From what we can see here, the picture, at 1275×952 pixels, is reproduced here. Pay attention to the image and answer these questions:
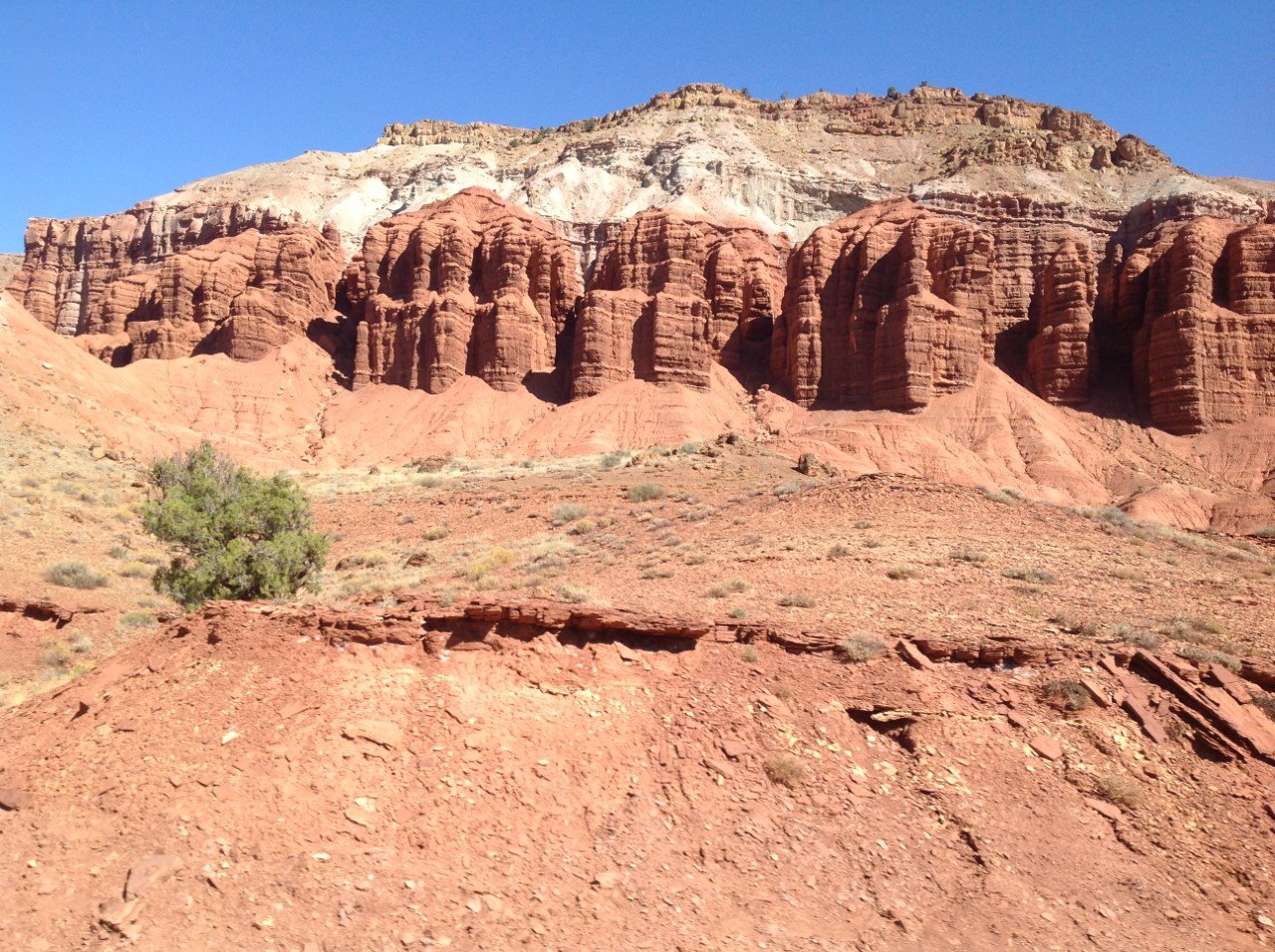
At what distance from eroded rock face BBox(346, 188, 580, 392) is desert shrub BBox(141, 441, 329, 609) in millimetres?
42669

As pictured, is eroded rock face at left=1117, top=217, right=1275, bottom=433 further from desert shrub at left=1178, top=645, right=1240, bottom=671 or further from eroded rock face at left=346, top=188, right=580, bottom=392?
desert shrub at left=1178, top=645, right=1240, bottom=671

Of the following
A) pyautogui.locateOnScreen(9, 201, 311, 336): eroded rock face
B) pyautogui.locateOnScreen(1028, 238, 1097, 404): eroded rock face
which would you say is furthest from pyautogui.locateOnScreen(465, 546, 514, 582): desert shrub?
pyautogui.locateOnScreen(9, 201, 311, 336): eroded rock face

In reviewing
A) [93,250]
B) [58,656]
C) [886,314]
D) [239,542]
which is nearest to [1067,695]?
[239,542]

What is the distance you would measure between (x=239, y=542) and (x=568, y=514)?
40.6ft

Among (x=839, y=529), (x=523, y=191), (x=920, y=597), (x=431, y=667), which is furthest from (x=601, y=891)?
(x=523, y=191)

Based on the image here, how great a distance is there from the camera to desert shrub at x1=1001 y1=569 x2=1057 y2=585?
14.0 meters

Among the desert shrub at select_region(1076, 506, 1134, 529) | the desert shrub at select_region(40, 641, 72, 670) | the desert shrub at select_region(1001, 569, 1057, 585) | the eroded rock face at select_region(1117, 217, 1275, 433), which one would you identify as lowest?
the desert shrub at select_region(40, 641, 72, 670)

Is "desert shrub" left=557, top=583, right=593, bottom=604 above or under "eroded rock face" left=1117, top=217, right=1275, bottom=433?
under

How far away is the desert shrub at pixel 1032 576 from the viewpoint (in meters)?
14.0

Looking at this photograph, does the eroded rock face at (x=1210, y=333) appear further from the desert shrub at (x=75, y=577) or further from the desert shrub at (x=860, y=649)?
the desert shrub at (x=75, y=577)

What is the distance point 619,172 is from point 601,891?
98142mm

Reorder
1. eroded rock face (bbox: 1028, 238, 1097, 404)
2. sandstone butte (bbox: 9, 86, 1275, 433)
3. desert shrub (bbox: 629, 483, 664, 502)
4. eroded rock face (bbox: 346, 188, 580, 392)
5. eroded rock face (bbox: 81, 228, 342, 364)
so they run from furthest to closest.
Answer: eroded rock face (bbox: 81, 228, 342, 364) → eroded rock face (bbox: 346, 188, 580, 392) → eroded rock face (bbox: 1028, 238, 1097, 404) → sandstone butte (bbox: 9, 86, 1275, 433) → desert shrub (bbox: 629, 483, 664, 502)

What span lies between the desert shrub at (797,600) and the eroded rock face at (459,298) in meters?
47.4

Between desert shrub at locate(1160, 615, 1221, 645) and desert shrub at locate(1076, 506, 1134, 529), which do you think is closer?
desert shrub at locate(1160, 615, 1221, 645)
